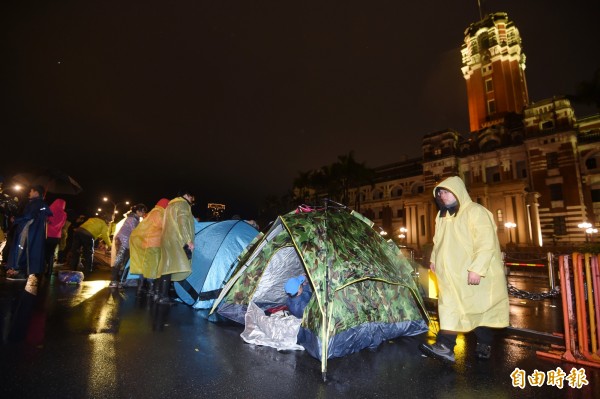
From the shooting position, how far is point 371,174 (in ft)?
133

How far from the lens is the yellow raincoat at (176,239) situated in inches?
244

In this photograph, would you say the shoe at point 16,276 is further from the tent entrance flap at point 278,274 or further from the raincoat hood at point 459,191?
the raincoat hood at point 459,191

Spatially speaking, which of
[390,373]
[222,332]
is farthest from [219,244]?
[390,373]

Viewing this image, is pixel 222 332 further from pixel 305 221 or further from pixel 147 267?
pixel 147 267

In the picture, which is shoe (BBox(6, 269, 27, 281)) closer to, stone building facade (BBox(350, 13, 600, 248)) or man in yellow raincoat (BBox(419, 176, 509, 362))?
man in yellow raincoat (BBox(419, 176, 509, 362))

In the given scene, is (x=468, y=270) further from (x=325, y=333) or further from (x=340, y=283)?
(x=325, y=333)

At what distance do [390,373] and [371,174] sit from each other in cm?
3846

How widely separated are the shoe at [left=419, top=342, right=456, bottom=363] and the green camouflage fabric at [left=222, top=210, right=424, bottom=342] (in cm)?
74

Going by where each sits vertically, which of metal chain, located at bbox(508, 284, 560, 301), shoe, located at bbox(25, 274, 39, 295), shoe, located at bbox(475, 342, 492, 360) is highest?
shoe, located at bbox(25, 274, 39, 295)

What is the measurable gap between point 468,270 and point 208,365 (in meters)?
3.11

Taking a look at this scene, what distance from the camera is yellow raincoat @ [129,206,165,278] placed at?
6848 mm

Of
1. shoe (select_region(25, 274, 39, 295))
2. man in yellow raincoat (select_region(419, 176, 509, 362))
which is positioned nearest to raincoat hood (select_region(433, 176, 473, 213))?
man in yellow raincoat (select_region(419, 176, 509, 362))

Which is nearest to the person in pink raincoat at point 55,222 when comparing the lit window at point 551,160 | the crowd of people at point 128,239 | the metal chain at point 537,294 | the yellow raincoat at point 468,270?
the crowd of people at point 128,239

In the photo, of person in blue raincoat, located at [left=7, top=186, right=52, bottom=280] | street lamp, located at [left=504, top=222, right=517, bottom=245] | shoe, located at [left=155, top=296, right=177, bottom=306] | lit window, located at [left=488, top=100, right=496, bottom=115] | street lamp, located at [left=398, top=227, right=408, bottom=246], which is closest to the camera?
shoe, located at [left=155, top=296, right=177, bottom=306]
